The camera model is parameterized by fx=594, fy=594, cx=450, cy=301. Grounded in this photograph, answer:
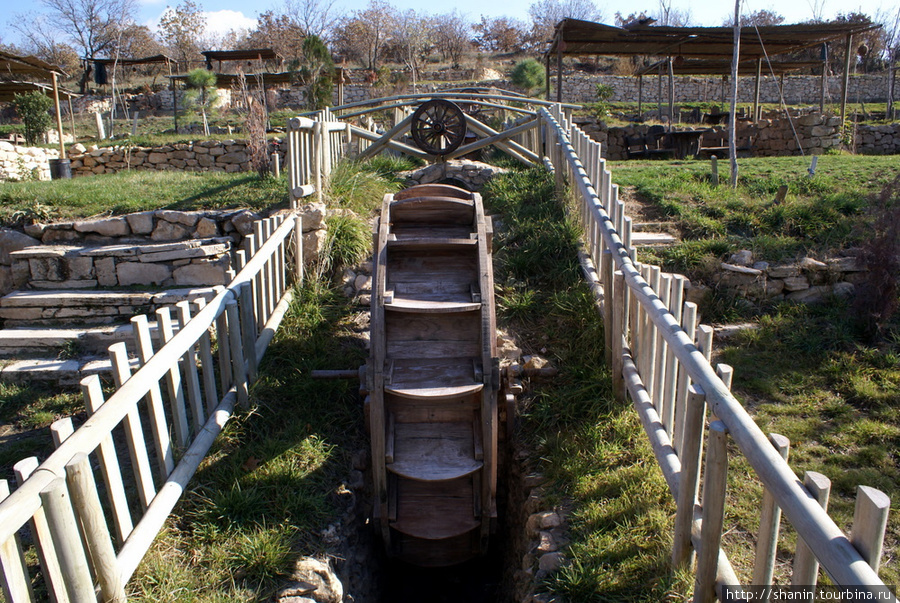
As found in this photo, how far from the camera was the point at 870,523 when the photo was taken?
59.0 inches

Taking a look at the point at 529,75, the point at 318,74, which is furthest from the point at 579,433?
the point at 529,75

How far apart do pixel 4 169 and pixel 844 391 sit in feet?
48.0

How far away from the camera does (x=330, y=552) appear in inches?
141

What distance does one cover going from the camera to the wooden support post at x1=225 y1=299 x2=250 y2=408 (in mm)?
3988

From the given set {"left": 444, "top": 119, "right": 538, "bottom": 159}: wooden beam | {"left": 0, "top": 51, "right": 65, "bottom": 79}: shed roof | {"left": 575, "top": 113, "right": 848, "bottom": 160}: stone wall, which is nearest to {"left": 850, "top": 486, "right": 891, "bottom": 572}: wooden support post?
{"left": 444, "top": 119, "right": 538, "bottom": 159}: wooden beam

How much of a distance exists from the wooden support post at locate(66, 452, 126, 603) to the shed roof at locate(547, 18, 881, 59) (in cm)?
1300

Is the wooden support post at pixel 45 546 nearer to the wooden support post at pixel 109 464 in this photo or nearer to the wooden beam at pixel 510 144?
the wooden support post at pixel 109 464

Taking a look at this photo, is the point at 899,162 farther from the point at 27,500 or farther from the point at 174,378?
the point at 27,500

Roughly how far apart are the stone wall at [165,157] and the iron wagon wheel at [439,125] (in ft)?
17.0

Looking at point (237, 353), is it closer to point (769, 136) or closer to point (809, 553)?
point (809, 553)

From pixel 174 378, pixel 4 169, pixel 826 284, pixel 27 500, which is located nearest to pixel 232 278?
pixel 174 378

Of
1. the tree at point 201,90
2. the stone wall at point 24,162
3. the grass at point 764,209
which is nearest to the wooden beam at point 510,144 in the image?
the grass at point 764,209

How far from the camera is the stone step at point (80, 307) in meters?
6.11

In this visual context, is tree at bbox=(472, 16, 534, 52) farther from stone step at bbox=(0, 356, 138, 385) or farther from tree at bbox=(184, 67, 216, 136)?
stone step at bbox=(0, 356, 138, 385)
